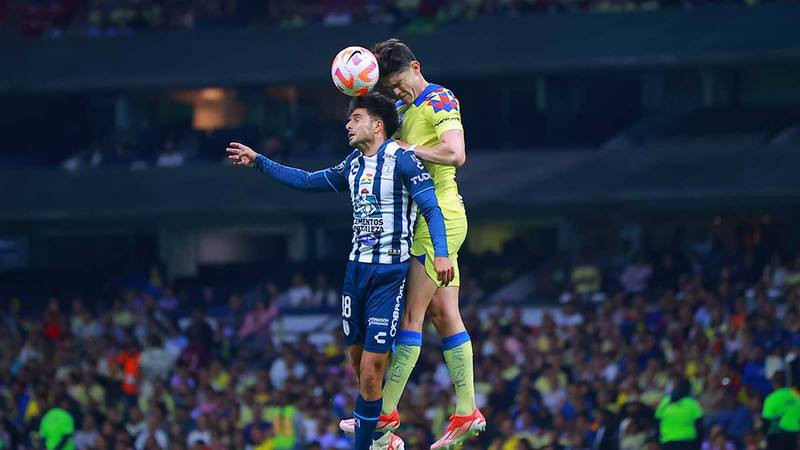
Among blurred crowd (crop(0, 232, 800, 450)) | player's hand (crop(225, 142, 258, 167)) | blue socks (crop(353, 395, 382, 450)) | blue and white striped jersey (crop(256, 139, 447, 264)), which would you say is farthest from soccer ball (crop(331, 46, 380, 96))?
blurred crowd (crop(0, 232, 800, 450))

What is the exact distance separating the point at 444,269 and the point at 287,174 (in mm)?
1323

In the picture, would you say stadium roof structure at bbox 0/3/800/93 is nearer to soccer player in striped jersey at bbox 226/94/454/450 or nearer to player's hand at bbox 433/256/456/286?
soccer player in striped jersey at bbox 226/94/454/450

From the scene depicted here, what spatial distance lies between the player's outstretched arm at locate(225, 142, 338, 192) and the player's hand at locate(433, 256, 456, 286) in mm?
943

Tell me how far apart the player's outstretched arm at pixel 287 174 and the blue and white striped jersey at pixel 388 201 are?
0.16 m

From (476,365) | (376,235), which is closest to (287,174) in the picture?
(376,235)

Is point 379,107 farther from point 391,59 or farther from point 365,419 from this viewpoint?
point 365,419

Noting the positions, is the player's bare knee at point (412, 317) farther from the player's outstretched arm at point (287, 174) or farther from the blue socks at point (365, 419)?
the player's outstretched arm at point (287, 174)

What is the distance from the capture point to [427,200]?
32.6 feet

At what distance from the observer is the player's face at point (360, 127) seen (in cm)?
1008

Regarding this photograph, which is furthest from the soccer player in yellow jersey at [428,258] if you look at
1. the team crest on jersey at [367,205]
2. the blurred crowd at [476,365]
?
the blurred crowd at [476,365]

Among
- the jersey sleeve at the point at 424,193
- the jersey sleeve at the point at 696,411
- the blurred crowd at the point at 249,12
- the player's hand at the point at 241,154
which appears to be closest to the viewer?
the jersey sleeve at the point at 424,193

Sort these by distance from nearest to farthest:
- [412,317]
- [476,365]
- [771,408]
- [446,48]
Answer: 1. [412,317]
2. [771,408]
3. [476,365]
4. [446,48]

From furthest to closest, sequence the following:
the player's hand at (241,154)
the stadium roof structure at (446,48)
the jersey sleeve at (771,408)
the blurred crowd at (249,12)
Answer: the blurred crowd at (249,12) → the stadium roof structure at (446,48) → the jersey sleeve at (771,408) → the player's hand at (241,154)

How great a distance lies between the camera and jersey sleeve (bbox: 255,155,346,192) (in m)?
10.4
